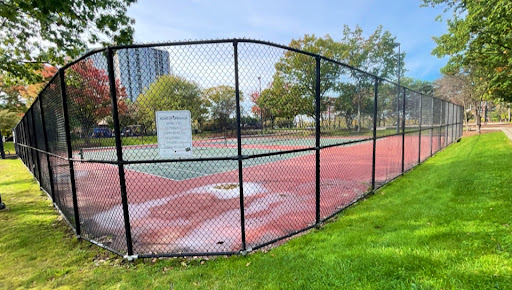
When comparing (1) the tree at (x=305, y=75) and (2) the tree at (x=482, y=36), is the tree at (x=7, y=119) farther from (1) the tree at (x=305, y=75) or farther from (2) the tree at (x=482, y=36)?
(2) the tree at (x=482, y=36)

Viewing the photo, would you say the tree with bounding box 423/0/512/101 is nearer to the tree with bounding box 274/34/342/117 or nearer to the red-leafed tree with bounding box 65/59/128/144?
the tree with bounding box 274/34/342/117

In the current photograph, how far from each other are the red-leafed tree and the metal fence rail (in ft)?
0.05

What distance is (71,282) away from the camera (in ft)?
9.09

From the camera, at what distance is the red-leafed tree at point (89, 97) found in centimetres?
303

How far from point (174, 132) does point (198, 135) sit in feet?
0.92

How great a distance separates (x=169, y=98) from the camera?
9.32ft

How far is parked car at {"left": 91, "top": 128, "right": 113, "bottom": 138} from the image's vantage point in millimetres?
3055

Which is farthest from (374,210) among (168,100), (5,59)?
(5,59)

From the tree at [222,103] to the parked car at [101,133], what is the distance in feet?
4.23

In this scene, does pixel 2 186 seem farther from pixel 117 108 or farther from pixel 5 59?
pixel 117 108

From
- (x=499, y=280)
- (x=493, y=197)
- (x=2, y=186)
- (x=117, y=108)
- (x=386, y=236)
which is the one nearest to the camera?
(x=499, y=280)

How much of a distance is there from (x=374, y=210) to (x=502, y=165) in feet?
17.0

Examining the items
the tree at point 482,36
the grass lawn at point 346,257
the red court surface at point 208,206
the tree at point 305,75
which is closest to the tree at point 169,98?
the tree at point 305,75

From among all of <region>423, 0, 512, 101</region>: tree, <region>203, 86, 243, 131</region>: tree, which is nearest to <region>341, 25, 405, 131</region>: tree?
<region>423, 0, 512, 101</region>: tree
